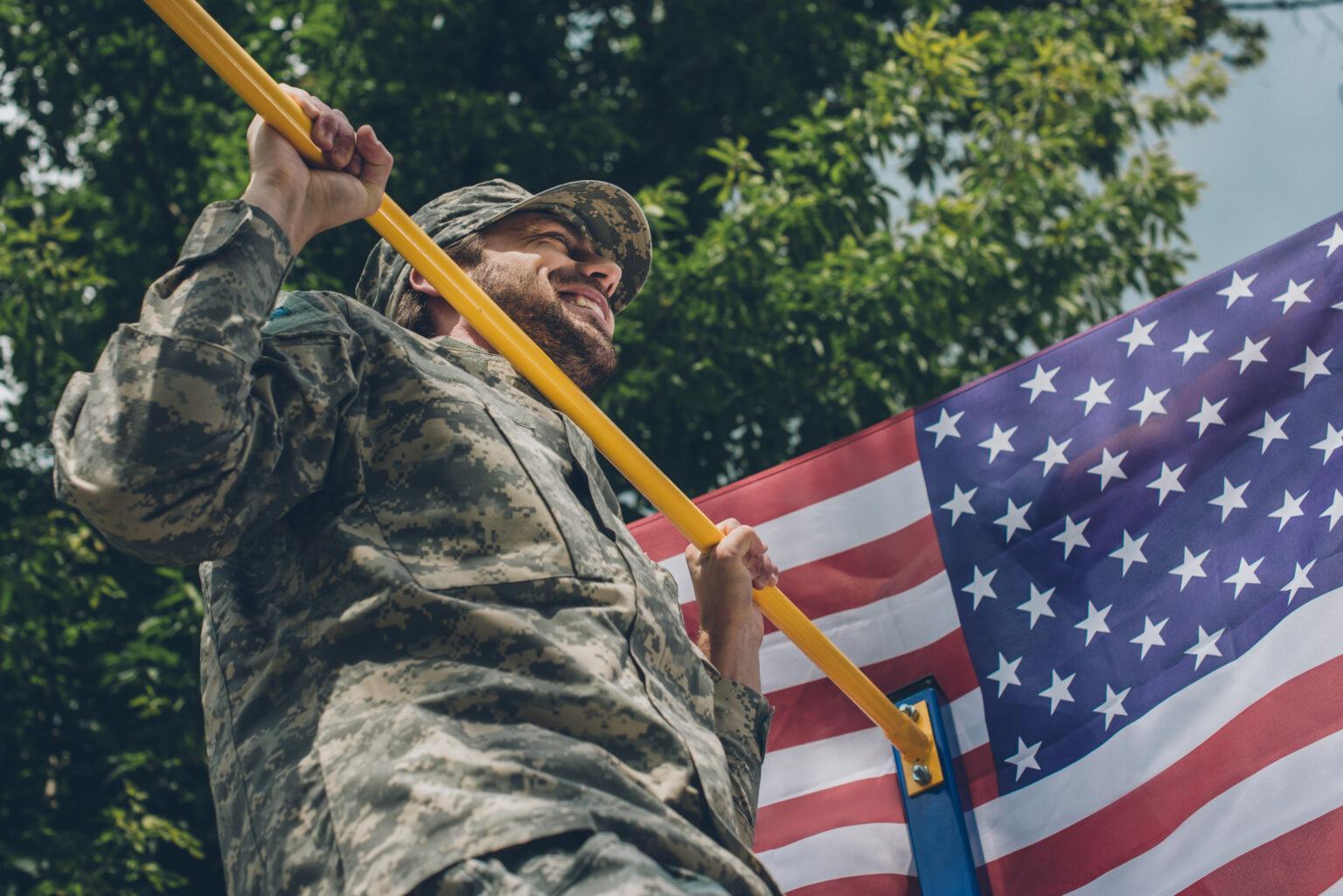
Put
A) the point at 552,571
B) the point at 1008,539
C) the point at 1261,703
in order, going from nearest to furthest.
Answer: the point at 552,571 → the point at 1261,703 → the point at 1008,539

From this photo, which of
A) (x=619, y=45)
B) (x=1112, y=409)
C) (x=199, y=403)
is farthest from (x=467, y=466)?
(x=619, y=45)

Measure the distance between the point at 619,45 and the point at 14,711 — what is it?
4768 mm

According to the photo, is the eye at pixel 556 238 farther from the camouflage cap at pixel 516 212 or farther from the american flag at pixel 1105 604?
the american flag at pixel 1105 604

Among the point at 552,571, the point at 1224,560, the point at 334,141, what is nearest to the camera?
the point at 552,571

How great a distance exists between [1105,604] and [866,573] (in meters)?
0.62

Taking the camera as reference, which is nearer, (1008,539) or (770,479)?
(1008,539)

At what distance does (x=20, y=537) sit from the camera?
6168 millimetres

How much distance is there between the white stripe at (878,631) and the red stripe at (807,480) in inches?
13.6

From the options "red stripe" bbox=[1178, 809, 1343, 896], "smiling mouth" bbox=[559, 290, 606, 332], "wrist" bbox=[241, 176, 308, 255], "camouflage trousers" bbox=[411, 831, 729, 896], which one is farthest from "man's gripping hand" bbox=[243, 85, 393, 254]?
"red stripe" bbox=[1178, 809, 1343, 896]

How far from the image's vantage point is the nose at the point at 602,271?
2.87 metres

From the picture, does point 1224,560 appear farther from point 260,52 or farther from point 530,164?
point 260,52

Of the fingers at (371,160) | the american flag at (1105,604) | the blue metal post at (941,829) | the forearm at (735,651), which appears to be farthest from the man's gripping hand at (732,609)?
the fingers at (371,160)

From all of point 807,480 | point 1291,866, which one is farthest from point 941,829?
point 807,480

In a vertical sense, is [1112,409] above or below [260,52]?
below
